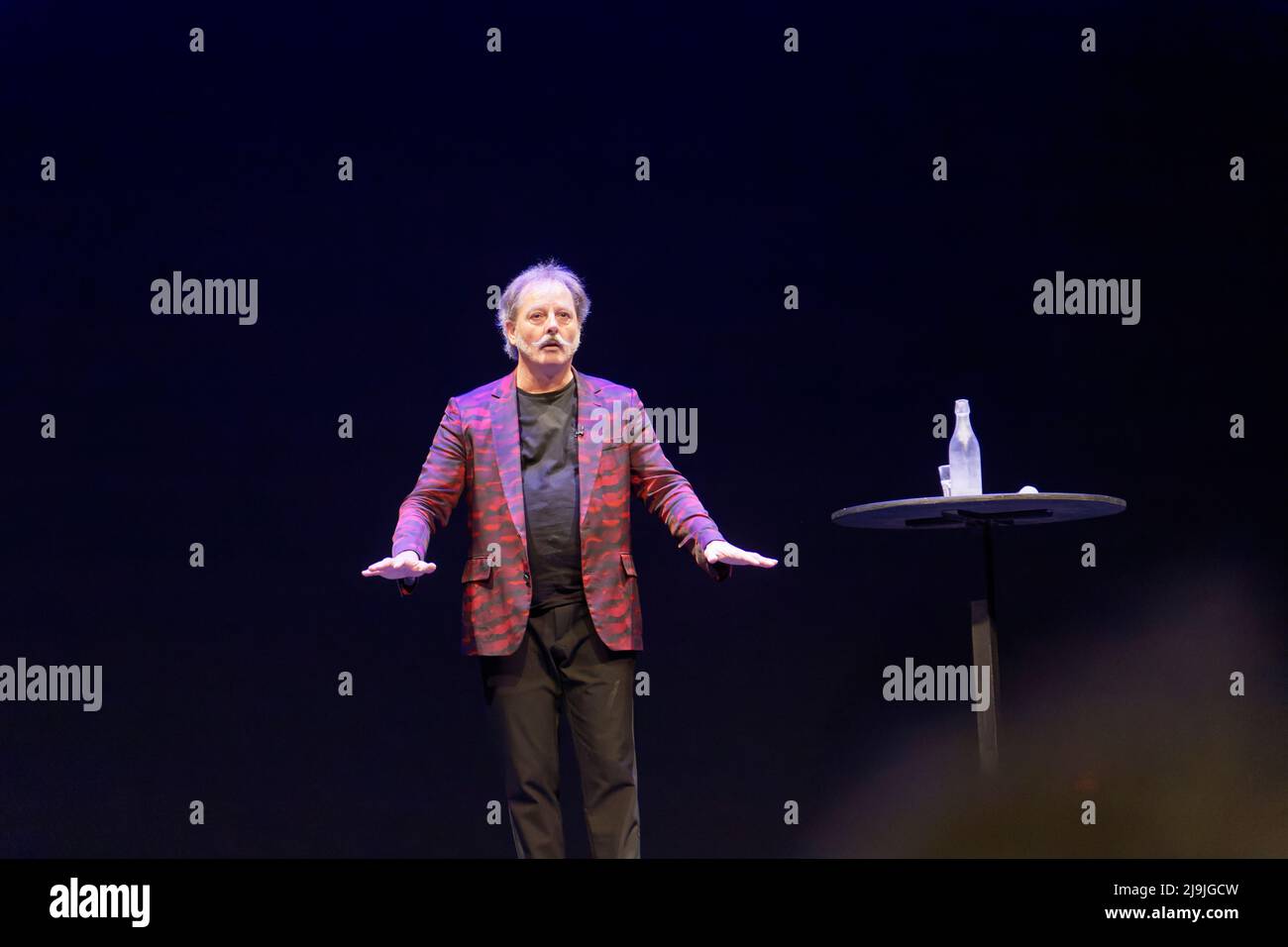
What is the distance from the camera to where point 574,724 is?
3.67m

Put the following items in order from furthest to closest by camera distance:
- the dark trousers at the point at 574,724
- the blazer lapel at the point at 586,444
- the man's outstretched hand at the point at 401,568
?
the blazer lapel at the point at 586,444
the dark trousers at the point at 574,724
the man's outstretched hand at the point at 401,568

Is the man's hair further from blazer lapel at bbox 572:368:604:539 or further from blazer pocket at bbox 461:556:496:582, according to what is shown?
blazer pocket at bbox 461:556:496:582

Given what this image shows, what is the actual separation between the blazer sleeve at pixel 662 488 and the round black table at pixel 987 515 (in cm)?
37

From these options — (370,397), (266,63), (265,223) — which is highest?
(266,63)

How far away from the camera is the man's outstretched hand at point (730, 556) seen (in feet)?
11.5

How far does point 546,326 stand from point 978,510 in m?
1.23

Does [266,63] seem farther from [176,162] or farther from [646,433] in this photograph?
[646,433]

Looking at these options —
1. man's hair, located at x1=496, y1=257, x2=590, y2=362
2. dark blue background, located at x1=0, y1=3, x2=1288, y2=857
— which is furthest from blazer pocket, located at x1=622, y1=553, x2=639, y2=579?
dark blue background, located at x1=0, y1=3, x2=1288, y2=857

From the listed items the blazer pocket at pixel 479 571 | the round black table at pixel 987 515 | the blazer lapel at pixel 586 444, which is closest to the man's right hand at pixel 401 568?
the blazer pocket at pixel 479 571

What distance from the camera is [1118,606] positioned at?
16.2 ft

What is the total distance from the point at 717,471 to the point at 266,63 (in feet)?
7.04

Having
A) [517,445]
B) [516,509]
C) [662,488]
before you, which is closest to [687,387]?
[662,488]

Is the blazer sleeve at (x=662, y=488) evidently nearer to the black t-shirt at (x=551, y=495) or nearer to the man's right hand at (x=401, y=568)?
the black t-shirt at (x=551, y=495)

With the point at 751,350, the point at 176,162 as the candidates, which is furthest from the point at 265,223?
the point at 751,350
